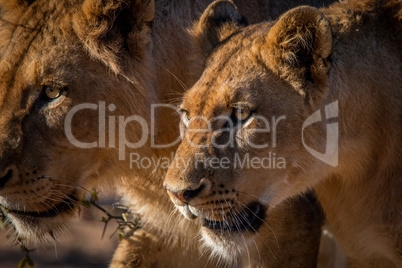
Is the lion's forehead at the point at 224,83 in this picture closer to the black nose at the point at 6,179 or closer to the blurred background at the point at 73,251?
the black nose at the point at 6,179

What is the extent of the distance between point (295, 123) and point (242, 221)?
1.64ft

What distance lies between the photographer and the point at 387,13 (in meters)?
3.39

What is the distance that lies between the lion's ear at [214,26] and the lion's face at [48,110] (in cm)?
45

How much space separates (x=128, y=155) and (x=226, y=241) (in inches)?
30.1

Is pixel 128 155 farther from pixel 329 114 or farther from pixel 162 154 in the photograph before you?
pixel 329 114

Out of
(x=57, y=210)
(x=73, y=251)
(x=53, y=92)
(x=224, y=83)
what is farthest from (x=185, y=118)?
(x=73, y=251)

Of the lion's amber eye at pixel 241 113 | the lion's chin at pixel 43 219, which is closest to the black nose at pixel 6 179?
the lion's chin at pixel 43 219

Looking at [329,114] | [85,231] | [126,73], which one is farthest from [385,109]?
[85,231]

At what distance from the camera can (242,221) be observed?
319 centimetres

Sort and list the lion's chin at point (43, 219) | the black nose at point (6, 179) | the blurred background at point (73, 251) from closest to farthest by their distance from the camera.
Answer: the black nose at point (6, 179) → the lion's chin at point (43, 219) → the blurred background at point (73, 251)

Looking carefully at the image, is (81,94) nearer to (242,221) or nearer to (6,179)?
(6,179)

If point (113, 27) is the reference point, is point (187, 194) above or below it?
below

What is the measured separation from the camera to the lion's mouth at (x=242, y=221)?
3137 millimetres

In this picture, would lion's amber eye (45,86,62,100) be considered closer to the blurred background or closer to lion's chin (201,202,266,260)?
lion's chin (201,202,266,260)
